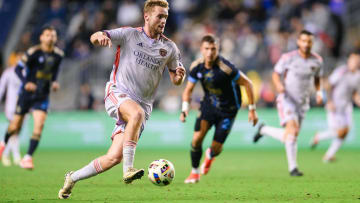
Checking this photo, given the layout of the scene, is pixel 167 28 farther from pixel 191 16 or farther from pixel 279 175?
pixel 279 175

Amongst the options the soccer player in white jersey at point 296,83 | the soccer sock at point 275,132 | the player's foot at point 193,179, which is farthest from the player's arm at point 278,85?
the player's foot at point 193,179

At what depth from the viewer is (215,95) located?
37.0 feet

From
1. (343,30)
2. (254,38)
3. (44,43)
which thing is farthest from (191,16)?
(44,43)

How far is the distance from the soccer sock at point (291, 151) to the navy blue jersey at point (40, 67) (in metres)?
4.84

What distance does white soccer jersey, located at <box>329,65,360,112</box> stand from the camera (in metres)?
16.8

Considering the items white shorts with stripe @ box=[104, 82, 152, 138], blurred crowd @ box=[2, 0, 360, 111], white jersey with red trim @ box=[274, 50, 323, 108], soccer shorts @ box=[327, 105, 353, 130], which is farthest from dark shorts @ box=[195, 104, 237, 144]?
blurred crowd @ box=[2, 0, 360, 111]

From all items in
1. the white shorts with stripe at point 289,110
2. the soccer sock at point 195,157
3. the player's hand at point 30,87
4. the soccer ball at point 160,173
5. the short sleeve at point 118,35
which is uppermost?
the player's hand at point 30,87

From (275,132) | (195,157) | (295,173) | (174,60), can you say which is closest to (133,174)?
(174,60)

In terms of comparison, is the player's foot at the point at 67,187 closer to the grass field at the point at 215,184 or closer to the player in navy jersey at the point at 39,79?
the grass field at the point at 215,184

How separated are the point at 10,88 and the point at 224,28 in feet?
29.1

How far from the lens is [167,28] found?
873 inches

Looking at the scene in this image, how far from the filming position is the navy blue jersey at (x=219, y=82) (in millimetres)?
10961

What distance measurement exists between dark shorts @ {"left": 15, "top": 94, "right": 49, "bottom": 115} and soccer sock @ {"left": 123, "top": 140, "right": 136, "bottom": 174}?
599cm

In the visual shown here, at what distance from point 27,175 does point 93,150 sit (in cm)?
775
